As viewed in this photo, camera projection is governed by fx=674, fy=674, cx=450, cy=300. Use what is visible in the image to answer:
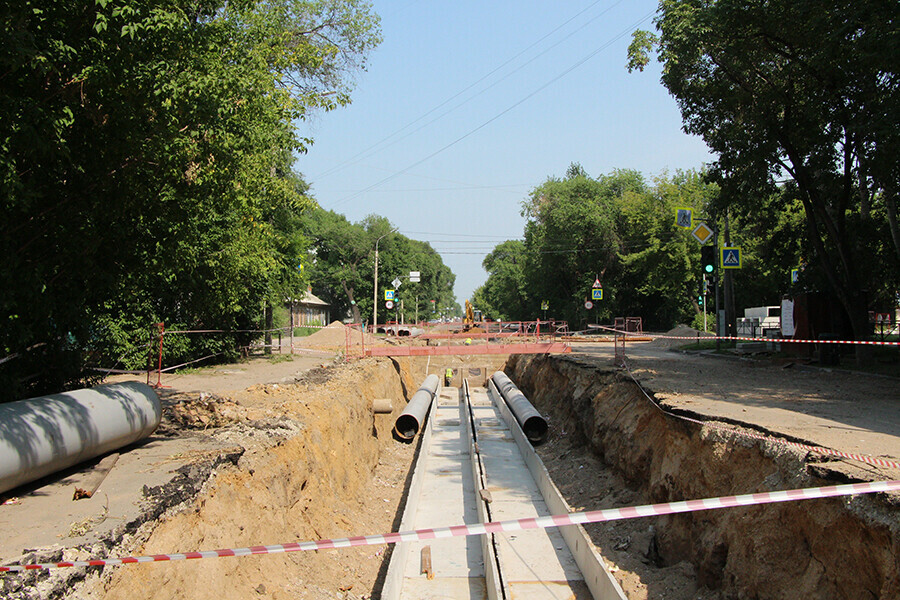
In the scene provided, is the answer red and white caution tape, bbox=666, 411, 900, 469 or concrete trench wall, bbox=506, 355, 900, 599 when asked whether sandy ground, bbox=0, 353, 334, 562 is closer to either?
concrete trench wall, bbox=506, 355, 900, 599

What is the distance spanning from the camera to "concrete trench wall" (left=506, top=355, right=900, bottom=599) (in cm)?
493

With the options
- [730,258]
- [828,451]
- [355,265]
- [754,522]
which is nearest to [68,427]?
[754,522]

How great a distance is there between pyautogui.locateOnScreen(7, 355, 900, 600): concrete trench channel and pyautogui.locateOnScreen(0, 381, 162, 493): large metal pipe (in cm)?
118

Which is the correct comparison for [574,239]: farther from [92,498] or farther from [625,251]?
[92,498]

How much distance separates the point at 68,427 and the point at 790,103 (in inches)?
673

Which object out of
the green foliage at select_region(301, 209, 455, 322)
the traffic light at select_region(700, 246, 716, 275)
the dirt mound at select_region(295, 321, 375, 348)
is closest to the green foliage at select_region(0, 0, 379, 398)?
the traffic light at select_region(700, 246, 716, 275)

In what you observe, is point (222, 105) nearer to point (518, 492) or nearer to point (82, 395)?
point (82, 395)

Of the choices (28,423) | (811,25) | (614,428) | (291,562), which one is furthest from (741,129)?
(28,423)

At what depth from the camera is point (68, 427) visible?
645cm

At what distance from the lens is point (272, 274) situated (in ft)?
73.5

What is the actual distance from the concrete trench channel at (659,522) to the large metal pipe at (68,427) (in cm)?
118

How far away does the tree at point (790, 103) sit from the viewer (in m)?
13.9

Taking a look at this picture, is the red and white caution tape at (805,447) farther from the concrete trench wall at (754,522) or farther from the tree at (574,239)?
the tree at (574,239)

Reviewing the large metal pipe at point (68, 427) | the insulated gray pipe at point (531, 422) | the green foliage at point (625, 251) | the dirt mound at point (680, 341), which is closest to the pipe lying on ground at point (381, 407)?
the insulated gray pipe at point (531, 422)
